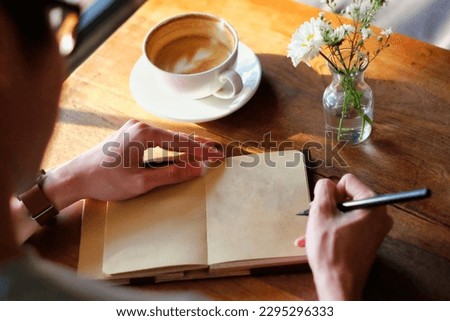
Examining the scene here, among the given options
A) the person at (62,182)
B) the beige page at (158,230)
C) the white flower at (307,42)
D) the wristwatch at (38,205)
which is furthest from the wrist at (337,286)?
the wristwatch at (38,205)

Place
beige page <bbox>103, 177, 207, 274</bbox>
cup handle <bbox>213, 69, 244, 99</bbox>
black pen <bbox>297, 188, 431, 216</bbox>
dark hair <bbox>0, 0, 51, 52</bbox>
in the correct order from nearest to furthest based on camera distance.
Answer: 1. dark hair <bbox>0, 0, 51, 52</bbox>
2. black pen <bbox>297, 188, 431, 216</bbox>
3. beige page <bbox>103, 177, 207, 274</bbox>
4. cup handle <bbox>213, 69, 244, 99</bbox>

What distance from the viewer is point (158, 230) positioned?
0.83m

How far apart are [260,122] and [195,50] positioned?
0.19m

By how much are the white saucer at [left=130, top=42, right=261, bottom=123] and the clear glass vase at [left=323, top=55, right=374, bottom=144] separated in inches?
5.3

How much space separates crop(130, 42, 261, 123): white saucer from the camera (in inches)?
38.2

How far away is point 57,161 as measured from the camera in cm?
95

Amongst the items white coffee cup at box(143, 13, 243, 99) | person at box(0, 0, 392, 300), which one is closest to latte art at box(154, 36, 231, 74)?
white coffee cup at box(143, 13, 243, 99)

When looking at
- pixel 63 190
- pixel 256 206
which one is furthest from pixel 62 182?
pixel 256 206

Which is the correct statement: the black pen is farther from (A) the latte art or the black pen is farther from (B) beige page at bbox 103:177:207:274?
(A) the latte art

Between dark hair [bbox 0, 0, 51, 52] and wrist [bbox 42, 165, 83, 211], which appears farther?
wrist [bbox 42, 165, 83, 211]

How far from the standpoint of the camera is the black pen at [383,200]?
689 millimetres

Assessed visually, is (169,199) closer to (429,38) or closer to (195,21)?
(195,21)
